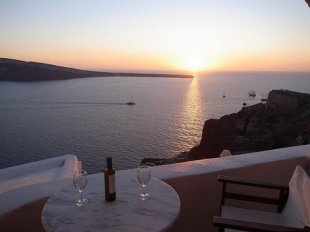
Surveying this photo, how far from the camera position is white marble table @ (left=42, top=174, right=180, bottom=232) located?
1248 millimetres

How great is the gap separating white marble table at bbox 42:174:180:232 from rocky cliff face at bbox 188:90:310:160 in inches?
679

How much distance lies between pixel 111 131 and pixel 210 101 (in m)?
29.2

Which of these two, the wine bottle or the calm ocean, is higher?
the wine bottle

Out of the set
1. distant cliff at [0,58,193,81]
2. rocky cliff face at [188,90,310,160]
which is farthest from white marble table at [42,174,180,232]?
distant cliff at [0,58,193,81]

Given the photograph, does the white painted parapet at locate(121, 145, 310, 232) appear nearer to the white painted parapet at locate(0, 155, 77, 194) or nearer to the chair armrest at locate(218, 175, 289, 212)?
the chair armrest at locate(218, 175, 289, 212)

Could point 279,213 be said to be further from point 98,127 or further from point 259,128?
point 98,127

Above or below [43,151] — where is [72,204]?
above

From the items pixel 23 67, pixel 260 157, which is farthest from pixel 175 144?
pixel 23 67

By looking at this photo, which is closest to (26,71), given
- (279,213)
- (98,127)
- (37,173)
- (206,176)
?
(98,127)

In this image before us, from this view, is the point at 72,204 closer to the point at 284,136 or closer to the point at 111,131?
the point at 284,136

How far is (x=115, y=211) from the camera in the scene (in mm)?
1377

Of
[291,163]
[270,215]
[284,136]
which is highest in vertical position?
[291,163]

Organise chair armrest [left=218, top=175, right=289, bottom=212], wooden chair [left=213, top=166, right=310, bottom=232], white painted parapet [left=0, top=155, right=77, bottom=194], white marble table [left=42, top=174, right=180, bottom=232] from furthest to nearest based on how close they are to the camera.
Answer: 1. white painted parapet [left=0, top=155, right=77, bottom=194]
2. chair armrest [left=218, top=175, right=289, bottom=212]
3. wooden chair [left=213, top=166, right=310, bottom=232]
4. white marble table [left=42, top=174, right=180, bottom=232]

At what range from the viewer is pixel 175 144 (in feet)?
99.1
